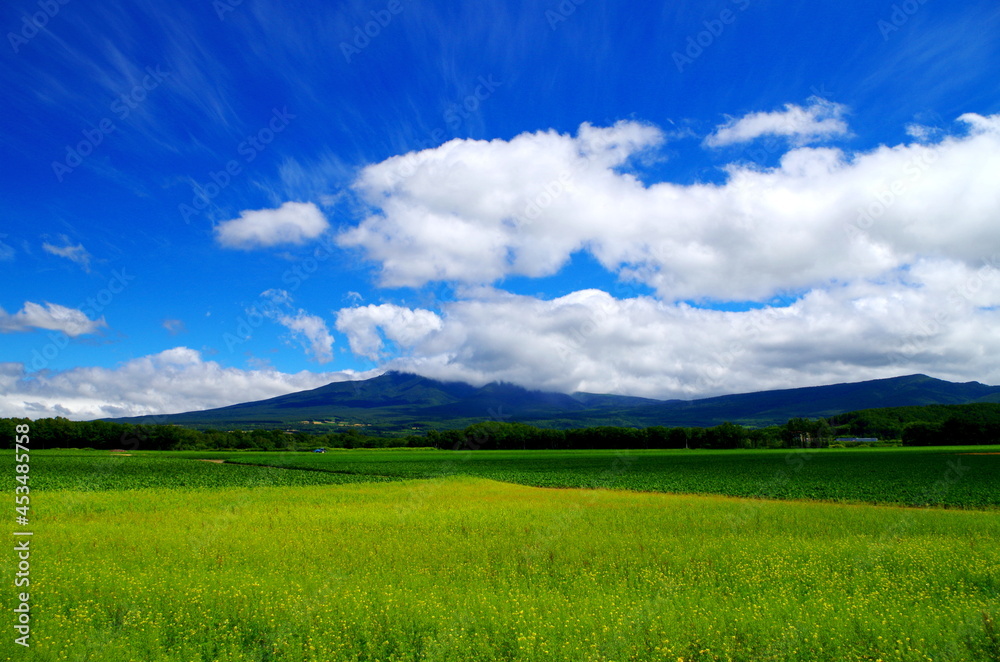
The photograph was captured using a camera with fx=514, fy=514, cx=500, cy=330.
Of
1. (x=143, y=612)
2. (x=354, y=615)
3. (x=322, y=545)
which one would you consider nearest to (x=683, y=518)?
(x=322, y=545)

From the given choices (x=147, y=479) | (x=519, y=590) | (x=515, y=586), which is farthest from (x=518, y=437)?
(x=519, y=590)

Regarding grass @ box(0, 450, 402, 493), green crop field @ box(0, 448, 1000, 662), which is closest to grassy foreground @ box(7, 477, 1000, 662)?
green crop field @ box(0, 448, 1000, 662)

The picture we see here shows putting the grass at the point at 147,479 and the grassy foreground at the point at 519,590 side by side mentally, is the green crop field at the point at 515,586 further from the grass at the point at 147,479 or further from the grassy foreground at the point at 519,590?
the grass at the point at 147,479

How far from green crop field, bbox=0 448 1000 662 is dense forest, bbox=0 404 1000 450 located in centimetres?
12145

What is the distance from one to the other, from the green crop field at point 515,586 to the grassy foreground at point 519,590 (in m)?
0.05

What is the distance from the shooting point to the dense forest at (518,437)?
121312 millimetres

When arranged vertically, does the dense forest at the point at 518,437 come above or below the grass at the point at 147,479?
below

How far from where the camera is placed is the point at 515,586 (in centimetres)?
1259

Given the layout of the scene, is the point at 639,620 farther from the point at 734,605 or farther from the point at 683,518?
the point at 683,518

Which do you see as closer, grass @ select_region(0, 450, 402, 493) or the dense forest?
grass @ select_region(0, 450, 402, 493)

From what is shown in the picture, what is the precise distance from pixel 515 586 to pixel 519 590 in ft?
1.60

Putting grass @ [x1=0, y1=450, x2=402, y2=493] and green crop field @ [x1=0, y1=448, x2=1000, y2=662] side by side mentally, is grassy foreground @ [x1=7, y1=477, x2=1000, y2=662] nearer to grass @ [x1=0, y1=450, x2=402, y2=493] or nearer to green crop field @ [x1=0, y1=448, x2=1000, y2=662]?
green crop field @ [x1=0, y1=448, x2=1000, y2=662]

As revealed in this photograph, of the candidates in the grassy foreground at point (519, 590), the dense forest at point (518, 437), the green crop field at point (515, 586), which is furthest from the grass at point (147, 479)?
the dense forest at point (518, 437)

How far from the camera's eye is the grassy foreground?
927 cm
